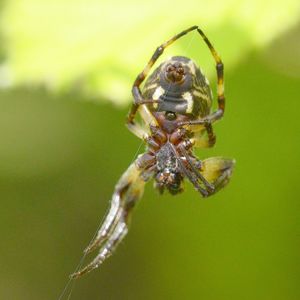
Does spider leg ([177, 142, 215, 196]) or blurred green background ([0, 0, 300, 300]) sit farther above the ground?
blurred green background ([0, 0, 300, 300])

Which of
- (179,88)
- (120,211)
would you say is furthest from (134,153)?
(179,88)

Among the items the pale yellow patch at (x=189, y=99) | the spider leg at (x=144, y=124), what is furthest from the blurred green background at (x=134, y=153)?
the pale yellow patch at (x=189, y=99)

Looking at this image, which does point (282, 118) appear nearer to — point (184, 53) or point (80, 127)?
point (184, 53)

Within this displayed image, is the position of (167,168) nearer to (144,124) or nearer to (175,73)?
(144,124)

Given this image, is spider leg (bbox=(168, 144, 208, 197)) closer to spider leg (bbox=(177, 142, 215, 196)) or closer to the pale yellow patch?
spider leg (bbox=(177, 142, 215, 196))

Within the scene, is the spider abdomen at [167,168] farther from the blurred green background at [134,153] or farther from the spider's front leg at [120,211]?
the blurred green background at [134,153]

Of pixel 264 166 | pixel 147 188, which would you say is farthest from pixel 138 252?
pixel 264 166

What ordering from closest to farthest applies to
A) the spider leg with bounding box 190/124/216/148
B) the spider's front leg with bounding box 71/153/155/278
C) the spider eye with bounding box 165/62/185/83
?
the spider eye with bounding box 165/62/185/83 → the spider leg with bounding box 190/124/216/148 → the spider's front leg with bounding box 71/153/155/278

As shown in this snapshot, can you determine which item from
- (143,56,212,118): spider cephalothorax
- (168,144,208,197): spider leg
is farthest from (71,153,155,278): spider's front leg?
(143,56,212,118): spider cephalothorax
